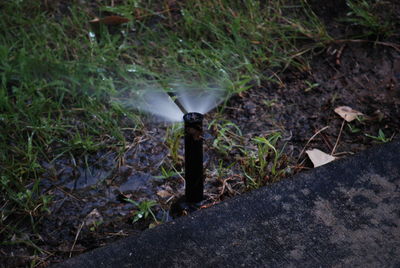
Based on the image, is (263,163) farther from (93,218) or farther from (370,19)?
(370,19)

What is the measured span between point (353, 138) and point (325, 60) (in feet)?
2.05

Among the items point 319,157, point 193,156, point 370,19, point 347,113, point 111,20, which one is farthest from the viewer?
point 111,20

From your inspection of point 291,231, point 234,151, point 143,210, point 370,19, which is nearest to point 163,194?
point 143,210

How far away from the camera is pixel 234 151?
2342 mm

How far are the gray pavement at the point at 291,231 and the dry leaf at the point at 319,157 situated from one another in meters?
0.28

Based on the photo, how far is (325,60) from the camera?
9.42 ft

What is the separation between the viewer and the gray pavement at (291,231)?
64.4 inches

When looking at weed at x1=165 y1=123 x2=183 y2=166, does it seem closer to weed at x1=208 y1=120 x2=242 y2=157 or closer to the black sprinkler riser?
weed at x1=208 y1=120 x2=242 y2=157

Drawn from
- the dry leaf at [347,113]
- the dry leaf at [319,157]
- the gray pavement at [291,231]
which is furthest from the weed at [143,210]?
the dry leaf at [347,113]

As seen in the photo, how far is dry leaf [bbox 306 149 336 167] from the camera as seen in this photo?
2.26 meters

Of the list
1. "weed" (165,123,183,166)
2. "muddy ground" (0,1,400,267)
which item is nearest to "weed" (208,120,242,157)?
"muddy ground" (0,1,400,267)

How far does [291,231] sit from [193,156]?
432mm

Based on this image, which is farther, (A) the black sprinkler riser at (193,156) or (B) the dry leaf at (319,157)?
(B) the dry leaf at (319,157)

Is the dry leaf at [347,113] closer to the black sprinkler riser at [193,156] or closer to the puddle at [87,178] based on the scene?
the black sprinkler riser at [193,156]
